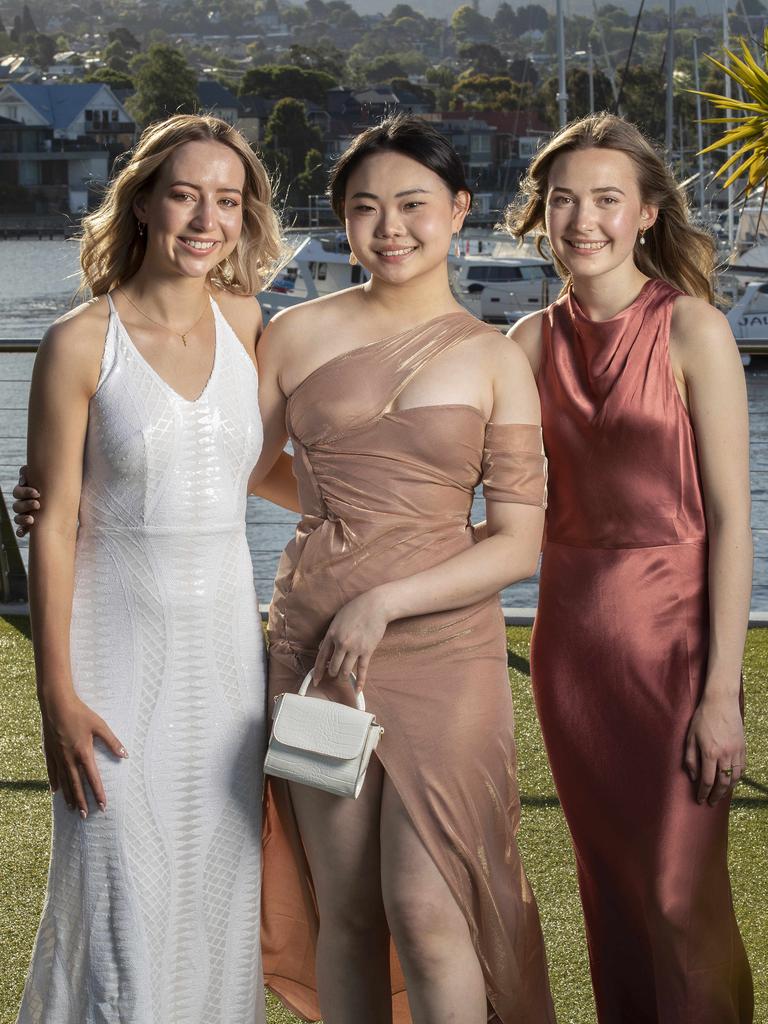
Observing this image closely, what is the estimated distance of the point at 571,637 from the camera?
7.60ft

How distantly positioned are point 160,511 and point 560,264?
86 cm

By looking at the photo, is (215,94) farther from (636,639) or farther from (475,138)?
(636,639)

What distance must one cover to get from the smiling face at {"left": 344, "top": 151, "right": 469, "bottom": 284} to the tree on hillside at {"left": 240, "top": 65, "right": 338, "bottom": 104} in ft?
152

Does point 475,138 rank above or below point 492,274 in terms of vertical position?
above

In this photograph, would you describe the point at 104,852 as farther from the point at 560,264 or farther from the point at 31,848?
the point at 31,848

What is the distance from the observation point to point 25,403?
28.4 meters

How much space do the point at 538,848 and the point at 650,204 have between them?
1.86 meters

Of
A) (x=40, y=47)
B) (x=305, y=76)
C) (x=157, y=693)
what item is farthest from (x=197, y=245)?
Result: (x=40, y=47)

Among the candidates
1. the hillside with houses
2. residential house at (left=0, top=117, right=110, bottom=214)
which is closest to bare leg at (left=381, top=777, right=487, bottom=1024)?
the hillside with houses

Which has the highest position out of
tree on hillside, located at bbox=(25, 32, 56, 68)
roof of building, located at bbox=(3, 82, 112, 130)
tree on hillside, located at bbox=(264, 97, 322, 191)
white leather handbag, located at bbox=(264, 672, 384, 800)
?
tree on hillside, located at bbox=(25, 32, 56, 68)

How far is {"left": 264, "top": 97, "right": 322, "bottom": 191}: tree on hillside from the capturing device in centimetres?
4269

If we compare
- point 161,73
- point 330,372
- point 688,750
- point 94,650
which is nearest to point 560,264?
point 330,372

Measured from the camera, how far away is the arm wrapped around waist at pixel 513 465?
208cm

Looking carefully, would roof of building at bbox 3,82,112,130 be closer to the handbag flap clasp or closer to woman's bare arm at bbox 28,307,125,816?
woman's bare arm at bbox 28,307,125,816
